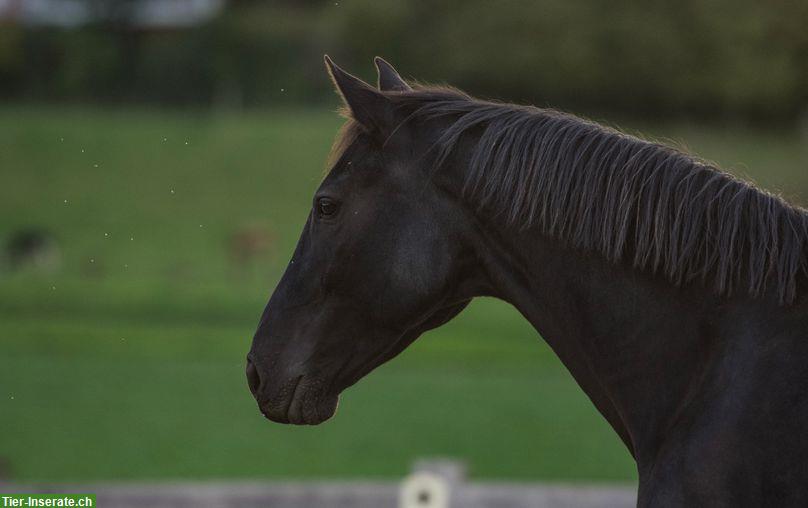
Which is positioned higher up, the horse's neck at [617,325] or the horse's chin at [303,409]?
the horse's neck at [617,325]

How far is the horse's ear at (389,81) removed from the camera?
8.49 ft

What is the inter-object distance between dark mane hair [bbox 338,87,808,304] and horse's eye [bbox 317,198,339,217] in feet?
0.87

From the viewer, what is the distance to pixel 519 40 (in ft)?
152

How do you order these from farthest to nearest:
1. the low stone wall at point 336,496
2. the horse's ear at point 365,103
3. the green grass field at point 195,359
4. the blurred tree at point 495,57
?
the blurred tree at point 495,57 < the green grass field at point 195,359 < the low stone wall at point 336,496 < the horse's ear at point 365,103

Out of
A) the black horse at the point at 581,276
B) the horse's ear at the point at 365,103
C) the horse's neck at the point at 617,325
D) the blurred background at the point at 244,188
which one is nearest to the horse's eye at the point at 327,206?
the black horse at the point at 581,276

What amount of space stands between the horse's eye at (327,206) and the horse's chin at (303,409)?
42cm

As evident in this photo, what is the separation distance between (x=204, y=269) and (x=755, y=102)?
2971 cm

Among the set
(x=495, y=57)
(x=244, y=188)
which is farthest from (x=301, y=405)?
(x=495, y=57)

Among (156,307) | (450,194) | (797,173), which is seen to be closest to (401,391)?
(156,307)

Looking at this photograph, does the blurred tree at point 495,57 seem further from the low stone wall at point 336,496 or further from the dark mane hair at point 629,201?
the dark mane hair at point 629,201

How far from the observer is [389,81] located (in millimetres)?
2641

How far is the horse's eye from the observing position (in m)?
2.34

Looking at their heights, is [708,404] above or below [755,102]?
above

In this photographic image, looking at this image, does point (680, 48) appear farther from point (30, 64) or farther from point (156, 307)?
point (156, 307)
